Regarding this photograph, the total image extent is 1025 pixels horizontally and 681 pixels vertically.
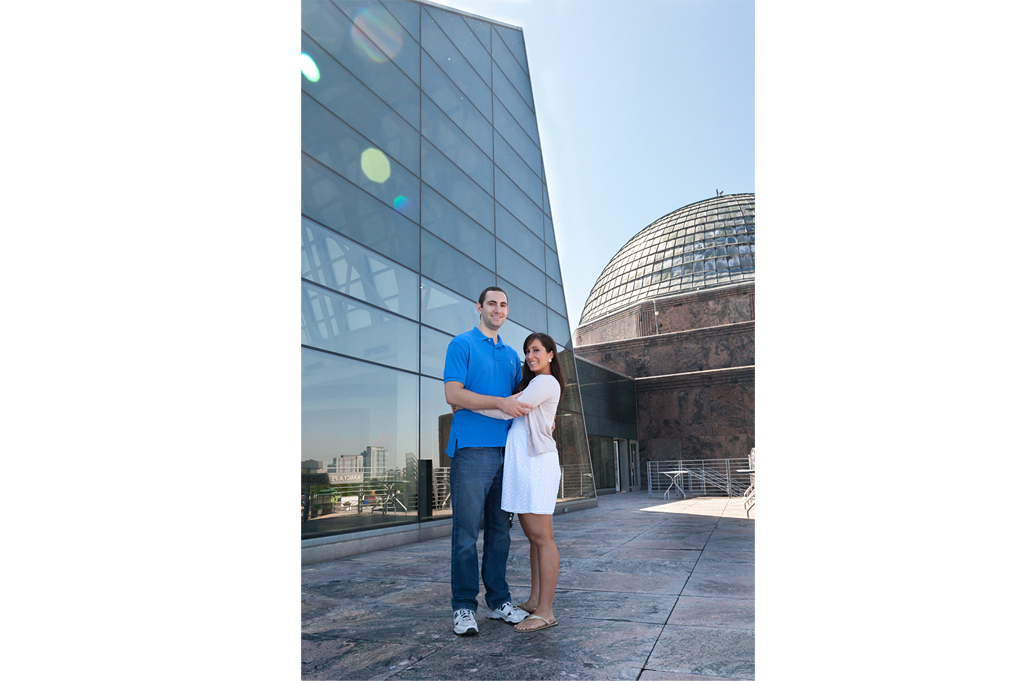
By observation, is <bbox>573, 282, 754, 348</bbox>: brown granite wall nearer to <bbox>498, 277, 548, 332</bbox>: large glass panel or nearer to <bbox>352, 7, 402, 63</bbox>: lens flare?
<bbox>498, 277, 548, 332</bbox>: large glass panel

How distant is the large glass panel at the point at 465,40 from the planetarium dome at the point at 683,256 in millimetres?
16856

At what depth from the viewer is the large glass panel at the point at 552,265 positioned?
14102 millimetres

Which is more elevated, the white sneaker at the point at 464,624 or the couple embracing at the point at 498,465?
the couple embracing at the point at 498,465

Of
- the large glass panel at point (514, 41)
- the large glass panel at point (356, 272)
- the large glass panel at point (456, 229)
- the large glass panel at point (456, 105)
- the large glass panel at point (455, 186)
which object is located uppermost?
the large glass panel at point (514, 41)

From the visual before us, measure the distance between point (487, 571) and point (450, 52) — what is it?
406 inches

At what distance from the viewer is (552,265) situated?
14383 mm

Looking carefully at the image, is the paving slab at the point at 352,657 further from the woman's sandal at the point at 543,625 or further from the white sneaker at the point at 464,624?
the woman's sandal at the point at 543,625

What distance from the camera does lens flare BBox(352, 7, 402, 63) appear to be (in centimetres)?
844

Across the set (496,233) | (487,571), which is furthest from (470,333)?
(496,233)

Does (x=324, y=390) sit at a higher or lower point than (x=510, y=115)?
lower

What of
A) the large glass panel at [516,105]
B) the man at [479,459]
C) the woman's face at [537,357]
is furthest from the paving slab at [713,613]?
the large glass panel at [516,105]

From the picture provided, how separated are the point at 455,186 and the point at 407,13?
281 centimetres
